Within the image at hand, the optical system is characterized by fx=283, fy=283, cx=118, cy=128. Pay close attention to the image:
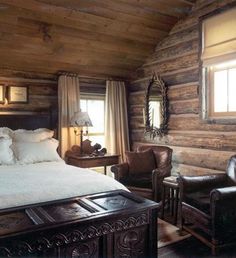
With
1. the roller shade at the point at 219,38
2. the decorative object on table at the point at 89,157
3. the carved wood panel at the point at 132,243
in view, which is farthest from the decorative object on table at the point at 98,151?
the carved wood panel at the point at 132,243

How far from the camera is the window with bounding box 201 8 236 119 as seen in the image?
358cm

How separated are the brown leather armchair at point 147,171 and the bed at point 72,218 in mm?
1200

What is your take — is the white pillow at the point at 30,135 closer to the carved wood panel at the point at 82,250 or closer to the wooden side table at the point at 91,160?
the wooden side table at the point at 91,160

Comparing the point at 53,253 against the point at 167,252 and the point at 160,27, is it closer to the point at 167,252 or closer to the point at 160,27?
the point at 167,252

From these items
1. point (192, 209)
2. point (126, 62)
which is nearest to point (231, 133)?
point (192, 209)

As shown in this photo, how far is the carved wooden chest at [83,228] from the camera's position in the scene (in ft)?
5.87

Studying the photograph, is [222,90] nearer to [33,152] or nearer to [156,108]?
[156,108]

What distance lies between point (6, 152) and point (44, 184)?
1.30 metres

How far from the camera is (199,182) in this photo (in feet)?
10.7

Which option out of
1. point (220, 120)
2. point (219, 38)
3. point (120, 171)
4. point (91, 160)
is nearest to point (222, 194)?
point (220, 120)

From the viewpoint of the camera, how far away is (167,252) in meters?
2.79

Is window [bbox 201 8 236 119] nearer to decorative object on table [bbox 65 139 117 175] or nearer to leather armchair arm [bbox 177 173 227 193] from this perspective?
leather armchair arm [bbox 177 173 227 193]

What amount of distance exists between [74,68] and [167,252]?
3.32m

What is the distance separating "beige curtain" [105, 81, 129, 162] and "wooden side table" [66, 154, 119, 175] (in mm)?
509
